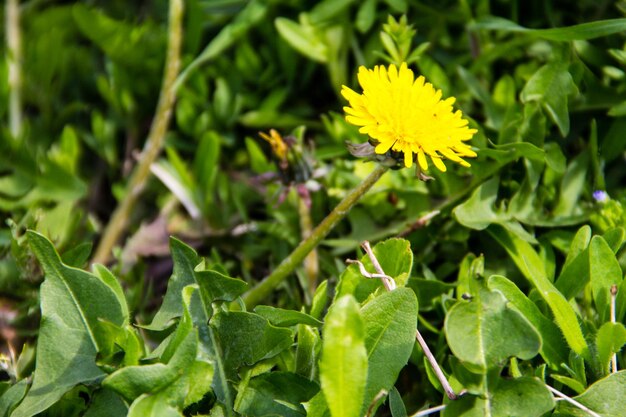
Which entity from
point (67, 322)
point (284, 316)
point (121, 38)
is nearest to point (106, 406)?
point (67, 322)

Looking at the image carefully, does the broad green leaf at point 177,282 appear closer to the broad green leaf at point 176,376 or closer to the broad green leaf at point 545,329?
the broad green leaf at point 176,376

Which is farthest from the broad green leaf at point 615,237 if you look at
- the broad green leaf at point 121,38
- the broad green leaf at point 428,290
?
the broad green leaf at point 121,38

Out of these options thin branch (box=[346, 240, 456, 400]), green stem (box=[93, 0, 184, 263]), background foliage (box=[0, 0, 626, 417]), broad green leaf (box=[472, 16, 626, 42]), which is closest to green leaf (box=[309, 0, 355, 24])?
background foliage (box=[0, 0, 626, 417])

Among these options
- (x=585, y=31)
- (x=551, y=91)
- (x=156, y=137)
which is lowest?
(x=156, y=137)

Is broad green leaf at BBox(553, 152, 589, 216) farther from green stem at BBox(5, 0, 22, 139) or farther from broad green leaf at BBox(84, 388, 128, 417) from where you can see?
green stem at BBox(5, 0, 22, 139)

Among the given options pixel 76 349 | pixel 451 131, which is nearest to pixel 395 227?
pixel 451 131

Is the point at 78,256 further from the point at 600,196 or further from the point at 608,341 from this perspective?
the point at 600,196
